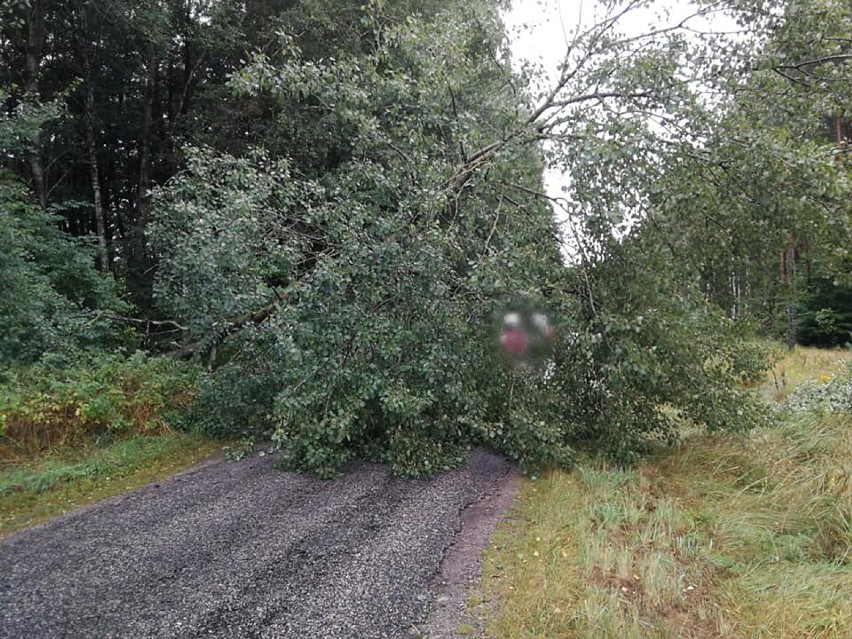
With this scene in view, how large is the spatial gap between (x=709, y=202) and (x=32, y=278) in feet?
23.9

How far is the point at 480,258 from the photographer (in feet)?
14.8

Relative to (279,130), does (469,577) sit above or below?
below

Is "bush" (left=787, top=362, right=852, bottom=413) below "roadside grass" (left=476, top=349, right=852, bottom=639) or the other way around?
the other way around

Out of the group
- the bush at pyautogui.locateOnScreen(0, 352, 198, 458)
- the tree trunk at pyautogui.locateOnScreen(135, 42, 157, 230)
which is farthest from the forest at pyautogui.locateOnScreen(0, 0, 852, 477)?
the tree trunk at pyautogui.locateOnScreen(135, 42, 157, 230)

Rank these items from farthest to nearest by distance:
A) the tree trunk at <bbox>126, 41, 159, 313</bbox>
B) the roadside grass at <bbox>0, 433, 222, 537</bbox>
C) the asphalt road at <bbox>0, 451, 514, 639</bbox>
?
the tree trunk at <bbox>126, 41, 159, 313</bbox> → the roadside grass at <bbox>0, 433, 222, 537</bbox> → the asphalt road at <bbox>0, 451, 514, 639</bbox>

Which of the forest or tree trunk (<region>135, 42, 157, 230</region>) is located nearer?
the forest

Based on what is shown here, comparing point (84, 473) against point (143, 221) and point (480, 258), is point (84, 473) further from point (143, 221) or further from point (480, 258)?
point (143, 221)

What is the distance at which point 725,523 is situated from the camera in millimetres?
3449

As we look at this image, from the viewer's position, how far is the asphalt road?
242 centimetres

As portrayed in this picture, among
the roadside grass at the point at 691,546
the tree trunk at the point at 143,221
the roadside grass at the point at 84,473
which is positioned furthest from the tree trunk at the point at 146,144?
the roadside grass at the point at 691,546

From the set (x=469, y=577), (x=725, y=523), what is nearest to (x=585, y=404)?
(x=725, y=523)

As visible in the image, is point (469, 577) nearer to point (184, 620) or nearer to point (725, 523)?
point (184, 620)

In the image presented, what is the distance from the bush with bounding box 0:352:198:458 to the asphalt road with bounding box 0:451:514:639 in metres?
1.21

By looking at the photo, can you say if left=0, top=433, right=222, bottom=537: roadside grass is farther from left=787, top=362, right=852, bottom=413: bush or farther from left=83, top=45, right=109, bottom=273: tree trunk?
left=787, top=362, right=852, bottom=413: bush
